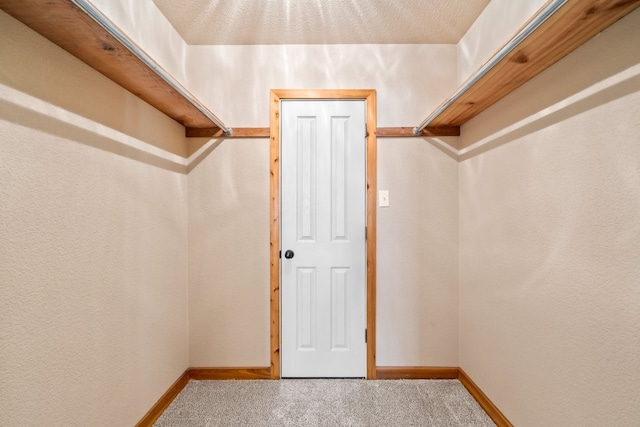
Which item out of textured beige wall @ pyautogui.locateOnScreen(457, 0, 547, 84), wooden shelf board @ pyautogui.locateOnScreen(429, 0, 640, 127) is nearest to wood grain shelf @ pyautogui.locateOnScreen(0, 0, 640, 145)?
wooden shelf board @ pyautogui.locateOnScreen(429, 0, 640, 127)

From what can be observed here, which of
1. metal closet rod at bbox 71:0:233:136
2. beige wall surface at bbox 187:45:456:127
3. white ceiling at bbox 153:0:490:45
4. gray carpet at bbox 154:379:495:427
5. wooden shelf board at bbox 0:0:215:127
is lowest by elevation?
gray carpet at bbox 154:379:495:427

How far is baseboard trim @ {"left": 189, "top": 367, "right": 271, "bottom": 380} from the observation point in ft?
7.28

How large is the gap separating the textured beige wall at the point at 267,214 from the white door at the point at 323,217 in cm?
16

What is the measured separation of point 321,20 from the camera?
6.42 ft

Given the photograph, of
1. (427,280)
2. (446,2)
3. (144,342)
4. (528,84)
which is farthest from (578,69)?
(144,342)

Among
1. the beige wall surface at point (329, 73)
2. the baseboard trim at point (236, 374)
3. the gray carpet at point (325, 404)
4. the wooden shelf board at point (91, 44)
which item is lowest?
the gray carpet at point (325, 404)

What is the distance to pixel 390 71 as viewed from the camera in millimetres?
2256

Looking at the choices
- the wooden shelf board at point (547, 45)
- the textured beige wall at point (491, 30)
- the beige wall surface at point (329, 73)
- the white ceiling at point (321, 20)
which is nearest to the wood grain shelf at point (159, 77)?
the wooden shelf board at point (547, 45)

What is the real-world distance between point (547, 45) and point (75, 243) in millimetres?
2142

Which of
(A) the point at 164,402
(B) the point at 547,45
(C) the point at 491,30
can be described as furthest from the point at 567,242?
(A) the point at 164,402

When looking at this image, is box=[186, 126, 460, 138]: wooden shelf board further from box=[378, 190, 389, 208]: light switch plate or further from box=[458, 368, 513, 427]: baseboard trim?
box=[458, 368, 513, 427]: baseboard trim

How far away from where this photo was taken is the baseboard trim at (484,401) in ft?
5.50

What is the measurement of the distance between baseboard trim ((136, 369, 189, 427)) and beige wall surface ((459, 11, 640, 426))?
2.08 metres

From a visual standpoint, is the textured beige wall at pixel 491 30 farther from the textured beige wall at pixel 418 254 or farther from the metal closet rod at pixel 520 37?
the textured beige wall at pixel 418 254
